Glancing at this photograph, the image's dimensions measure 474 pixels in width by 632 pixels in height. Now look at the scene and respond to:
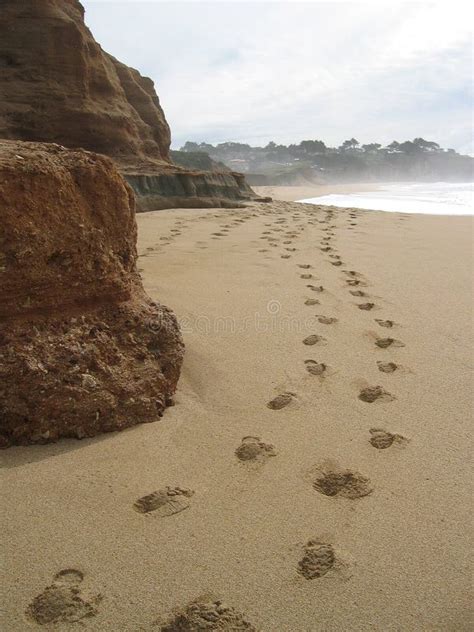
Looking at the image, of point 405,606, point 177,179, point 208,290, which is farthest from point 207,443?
point 177,179

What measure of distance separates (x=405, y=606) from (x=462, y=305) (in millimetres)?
2456

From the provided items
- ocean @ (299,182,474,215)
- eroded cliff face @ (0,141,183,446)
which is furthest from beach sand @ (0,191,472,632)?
ocean @ (299,182,474,215)

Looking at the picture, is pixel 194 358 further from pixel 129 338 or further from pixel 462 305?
pixel 462 305

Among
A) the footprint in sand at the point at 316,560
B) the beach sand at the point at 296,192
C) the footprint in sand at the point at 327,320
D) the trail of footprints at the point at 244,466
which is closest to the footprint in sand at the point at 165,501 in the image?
the trail of footprints at the point at 244,466

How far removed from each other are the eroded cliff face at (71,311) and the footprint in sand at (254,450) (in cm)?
36

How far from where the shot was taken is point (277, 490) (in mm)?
1572

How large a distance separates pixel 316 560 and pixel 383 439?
0.64m

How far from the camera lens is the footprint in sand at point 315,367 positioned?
2.34 meters

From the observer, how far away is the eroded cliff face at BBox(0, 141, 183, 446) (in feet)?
5.53

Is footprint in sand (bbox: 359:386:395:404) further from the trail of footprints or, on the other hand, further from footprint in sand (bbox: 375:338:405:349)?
footprint in sand (bbox: 375:338:405:349)

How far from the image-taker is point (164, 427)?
6.13ft

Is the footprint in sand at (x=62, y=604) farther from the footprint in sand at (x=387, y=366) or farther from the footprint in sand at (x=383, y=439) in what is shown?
the footprint in sand at (x=387, y=366)

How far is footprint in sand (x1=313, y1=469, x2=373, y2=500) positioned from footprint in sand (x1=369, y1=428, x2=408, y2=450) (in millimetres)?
204

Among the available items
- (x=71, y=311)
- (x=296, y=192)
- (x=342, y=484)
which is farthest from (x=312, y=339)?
(x=296, y=192)
